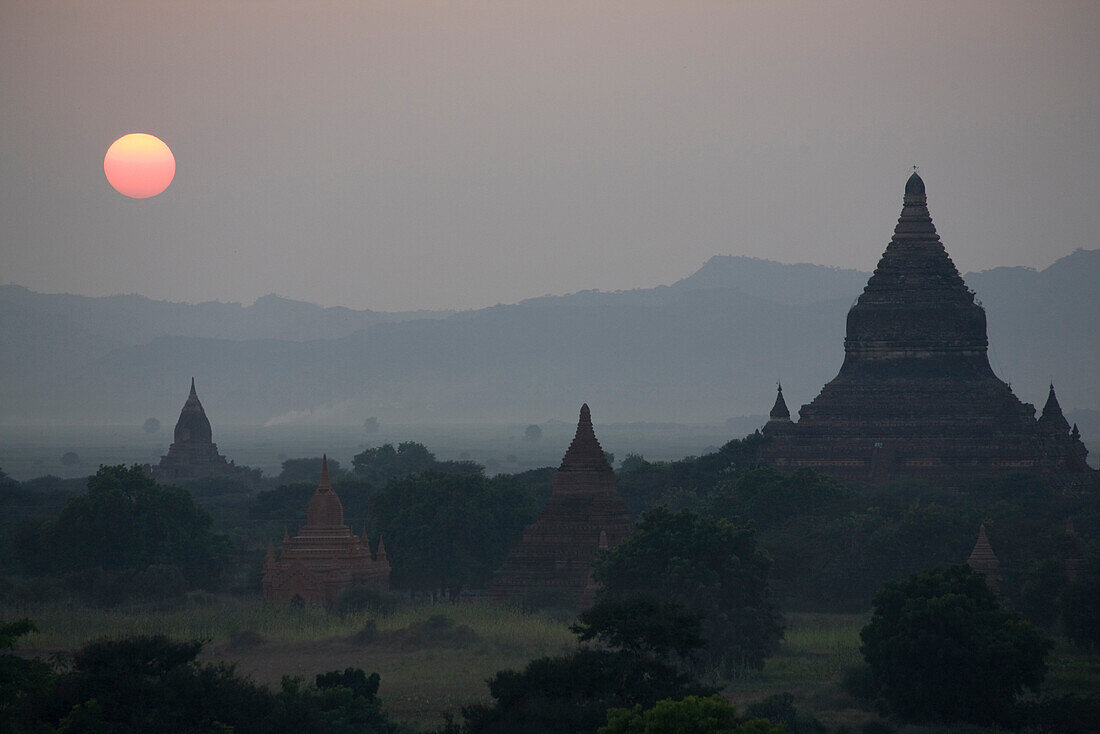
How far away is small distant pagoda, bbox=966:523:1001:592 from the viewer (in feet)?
196

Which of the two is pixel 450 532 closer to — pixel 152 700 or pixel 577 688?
pixel 577 688

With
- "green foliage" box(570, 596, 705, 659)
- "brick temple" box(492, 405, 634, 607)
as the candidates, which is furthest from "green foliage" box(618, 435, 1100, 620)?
"green foliage" box(570, 596, 705, 659)

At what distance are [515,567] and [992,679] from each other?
80.6ft

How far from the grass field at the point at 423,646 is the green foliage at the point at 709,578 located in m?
1.08

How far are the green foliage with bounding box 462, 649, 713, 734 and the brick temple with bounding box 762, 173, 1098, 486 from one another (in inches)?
2052

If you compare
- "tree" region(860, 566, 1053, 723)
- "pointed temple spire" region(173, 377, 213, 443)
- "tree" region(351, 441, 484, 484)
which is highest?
"pointed temple spire" region(173, 377, 213, 443)

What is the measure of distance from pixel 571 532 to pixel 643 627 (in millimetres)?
31155

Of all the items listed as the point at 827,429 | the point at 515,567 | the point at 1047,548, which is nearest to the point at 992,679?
the point at 1047,548

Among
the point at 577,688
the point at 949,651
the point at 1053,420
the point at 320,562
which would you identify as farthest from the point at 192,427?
the point at 577,688

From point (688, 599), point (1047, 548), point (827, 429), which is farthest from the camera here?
point (827, 429)

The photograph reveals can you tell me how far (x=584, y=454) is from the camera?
224 feet

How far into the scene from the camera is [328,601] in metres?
63.6

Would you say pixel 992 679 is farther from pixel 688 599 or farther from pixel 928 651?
pixel 688 599

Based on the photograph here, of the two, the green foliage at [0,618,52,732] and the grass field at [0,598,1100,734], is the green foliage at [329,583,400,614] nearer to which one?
the grass field at [0,598,1100,734]
